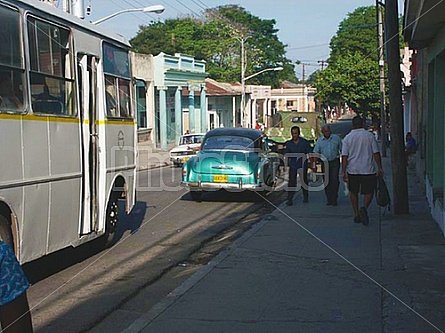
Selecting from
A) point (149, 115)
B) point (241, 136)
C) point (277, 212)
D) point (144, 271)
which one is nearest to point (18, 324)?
point (144, 271)

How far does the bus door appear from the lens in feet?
32.2

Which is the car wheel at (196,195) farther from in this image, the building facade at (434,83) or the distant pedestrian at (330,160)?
the building facade at (434,83)

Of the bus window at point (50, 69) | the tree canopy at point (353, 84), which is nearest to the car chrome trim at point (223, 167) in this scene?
the bus window at point (50, 69)

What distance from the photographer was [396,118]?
45.4 ft

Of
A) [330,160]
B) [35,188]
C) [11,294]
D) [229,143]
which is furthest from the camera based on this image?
[229,143]

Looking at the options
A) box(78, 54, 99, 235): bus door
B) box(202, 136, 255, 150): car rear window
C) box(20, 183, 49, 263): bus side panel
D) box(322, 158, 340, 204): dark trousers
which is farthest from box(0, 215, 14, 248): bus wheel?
box(202, 136, 255, 150): car rear window

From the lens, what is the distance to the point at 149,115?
45.6 metres

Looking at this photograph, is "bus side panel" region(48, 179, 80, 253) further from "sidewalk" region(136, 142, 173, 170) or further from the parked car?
"sidewalk" region(136, 142, 173, 170)

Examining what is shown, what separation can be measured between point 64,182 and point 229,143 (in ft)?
30.8

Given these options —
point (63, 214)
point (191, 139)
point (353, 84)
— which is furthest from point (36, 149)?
point (353, 84)

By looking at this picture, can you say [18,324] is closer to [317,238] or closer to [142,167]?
[317,238]

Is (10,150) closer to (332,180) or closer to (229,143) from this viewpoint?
(332,180)

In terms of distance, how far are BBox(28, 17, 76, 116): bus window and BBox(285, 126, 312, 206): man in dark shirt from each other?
8244 millimetres

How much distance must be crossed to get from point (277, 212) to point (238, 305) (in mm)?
7954
